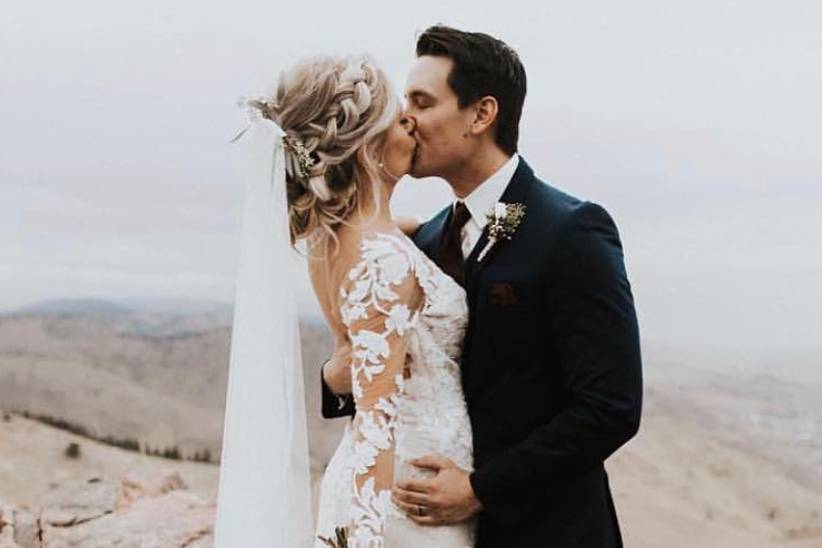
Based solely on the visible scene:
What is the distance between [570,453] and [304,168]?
1148mm

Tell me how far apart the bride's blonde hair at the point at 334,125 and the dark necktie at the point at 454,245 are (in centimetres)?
36

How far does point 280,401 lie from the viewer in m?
3.71

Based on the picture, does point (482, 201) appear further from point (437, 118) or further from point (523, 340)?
point (523, 340)

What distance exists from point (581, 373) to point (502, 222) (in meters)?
0.52

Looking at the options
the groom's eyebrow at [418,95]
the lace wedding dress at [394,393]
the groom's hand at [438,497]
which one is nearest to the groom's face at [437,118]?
the groom's eyebrow at [418,95]

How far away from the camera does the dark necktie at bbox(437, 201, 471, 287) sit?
3773 millimetres

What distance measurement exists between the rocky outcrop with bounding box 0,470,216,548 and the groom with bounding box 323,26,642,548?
3000 mm

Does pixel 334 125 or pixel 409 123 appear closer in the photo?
pixel 334 125

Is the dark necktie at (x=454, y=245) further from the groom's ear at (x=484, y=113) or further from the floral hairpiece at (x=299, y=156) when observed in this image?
the floral hairpiece at (x=299, y=156)

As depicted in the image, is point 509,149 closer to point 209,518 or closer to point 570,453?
point 570,453

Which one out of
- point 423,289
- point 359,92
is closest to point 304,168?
point 359,92

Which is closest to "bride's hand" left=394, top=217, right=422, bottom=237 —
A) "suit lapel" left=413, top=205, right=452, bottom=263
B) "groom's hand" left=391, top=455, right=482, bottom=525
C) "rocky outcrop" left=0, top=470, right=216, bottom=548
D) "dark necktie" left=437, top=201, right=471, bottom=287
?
"suit lapel" left=413, top=205, right=452, bottom=263

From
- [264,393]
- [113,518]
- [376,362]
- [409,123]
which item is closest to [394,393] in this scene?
[376,362]

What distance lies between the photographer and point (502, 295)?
351 cm
